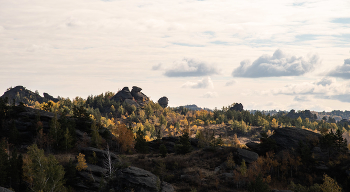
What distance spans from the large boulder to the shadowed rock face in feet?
149

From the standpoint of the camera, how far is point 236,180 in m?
55.2

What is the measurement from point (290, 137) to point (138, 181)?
54.4 metres

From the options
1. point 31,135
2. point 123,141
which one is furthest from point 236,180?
point 31,135

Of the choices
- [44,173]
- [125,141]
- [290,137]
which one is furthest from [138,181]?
[290,137]

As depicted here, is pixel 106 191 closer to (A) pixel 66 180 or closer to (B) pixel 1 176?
(A) pixel 66 180

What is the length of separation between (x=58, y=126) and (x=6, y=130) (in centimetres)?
1906

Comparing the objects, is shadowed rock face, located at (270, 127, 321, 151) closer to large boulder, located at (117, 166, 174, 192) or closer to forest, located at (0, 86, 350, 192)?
forest, located at (0, 86, 350, 192)

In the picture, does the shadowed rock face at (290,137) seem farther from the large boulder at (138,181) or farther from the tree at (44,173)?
the tree at (44,173)

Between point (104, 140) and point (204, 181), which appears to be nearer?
point (204, 181)

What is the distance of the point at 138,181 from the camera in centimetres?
4553

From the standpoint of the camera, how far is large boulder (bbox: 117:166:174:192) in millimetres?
45094

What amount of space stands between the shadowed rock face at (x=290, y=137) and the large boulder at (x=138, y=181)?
45.4 metres

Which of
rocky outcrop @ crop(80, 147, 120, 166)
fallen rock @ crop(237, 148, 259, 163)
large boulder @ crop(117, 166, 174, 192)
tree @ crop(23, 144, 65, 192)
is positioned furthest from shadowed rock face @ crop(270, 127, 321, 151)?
tree @ crop(23, 144, 65, 192)

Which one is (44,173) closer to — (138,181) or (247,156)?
(138,181)
